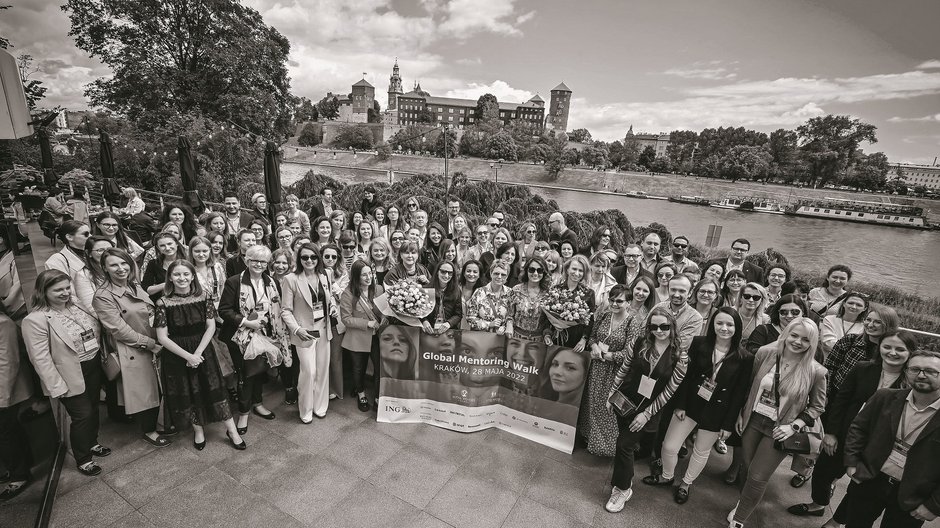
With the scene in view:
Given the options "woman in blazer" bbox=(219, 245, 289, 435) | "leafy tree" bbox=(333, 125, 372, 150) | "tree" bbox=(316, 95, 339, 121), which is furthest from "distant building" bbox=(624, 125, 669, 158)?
"woman in blazer" bbox=(219, 245, 289, 435)

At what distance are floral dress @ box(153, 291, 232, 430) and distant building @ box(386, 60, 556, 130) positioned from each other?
111548 millimetres

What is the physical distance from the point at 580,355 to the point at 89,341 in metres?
4.44

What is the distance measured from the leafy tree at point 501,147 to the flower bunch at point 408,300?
75.0 m

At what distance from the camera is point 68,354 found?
307 centimetres

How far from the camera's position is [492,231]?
6789mm

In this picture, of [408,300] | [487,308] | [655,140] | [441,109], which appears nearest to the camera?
[408,300]

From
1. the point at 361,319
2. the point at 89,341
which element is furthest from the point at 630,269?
the point at 89,341

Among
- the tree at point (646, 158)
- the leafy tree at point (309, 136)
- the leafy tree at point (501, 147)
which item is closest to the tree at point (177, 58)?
the leafy tree at point (501, 147)

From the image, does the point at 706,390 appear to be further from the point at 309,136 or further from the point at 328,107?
the point at 328,107

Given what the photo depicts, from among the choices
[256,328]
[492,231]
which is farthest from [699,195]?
[256,328]

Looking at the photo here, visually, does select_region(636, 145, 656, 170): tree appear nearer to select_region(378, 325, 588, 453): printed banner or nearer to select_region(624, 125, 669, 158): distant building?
select_region(624, 125, 669, 158): distant building

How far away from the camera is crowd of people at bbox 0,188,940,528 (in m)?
2.84

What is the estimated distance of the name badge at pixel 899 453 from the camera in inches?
101

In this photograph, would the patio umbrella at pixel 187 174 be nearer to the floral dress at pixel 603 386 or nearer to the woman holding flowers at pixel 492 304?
the woman holding flowers at pixel 492 304
